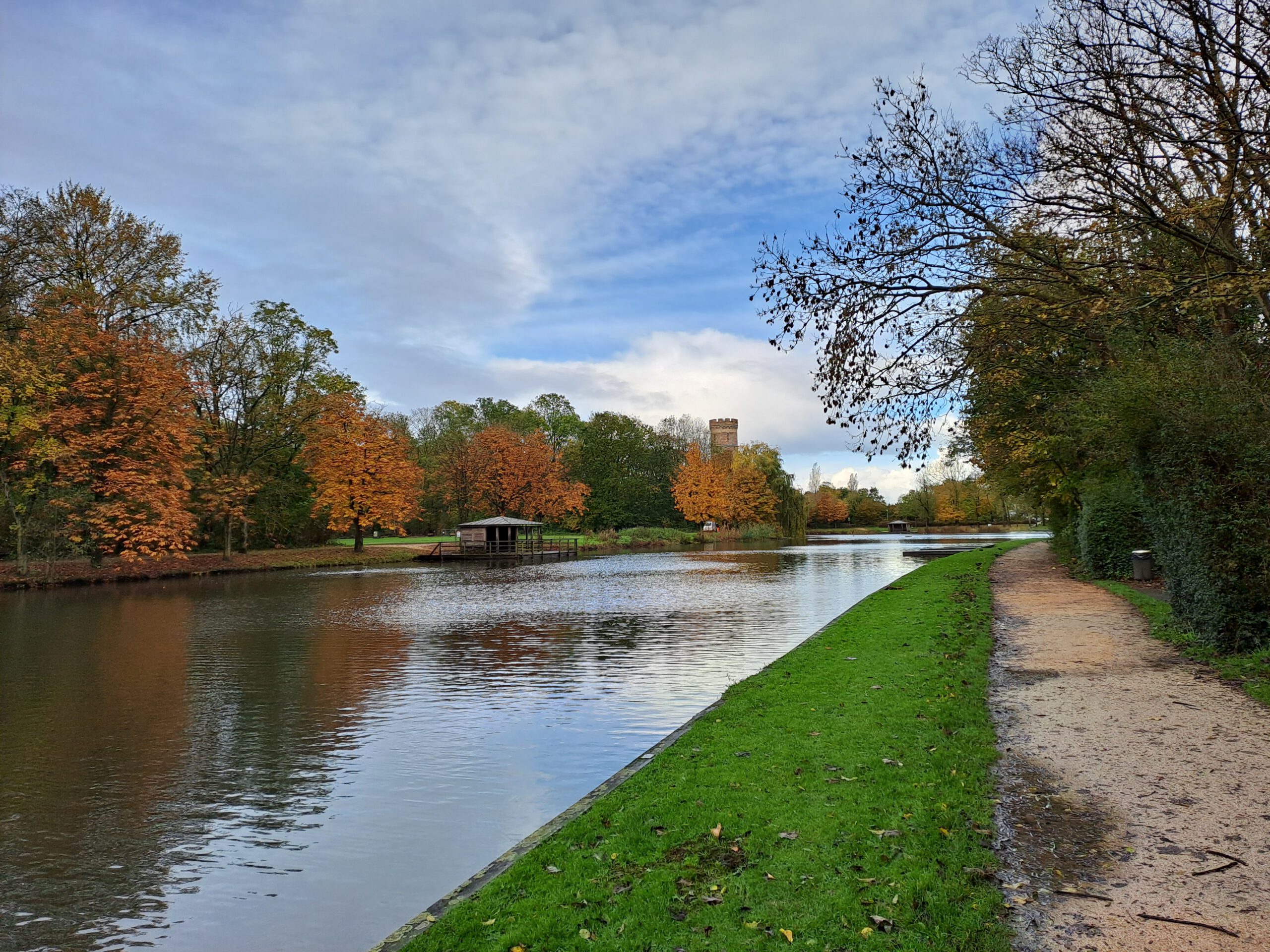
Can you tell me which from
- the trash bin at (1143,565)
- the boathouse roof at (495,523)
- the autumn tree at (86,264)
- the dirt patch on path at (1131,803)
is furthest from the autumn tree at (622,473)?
the dirt patch on path at (1131,803)

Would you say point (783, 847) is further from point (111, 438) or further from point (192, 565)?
point (192, 565)

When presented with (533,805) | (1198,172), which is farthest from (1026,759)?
(1198,172)

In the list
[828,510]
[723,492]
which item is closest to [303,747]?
[723,492]

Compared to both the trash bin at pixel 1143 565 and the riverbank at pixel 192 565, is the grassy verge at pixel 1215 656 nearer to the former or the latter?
the trash bin at pixel 1143 565

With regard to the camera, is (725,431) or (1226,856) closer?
(1226,856)

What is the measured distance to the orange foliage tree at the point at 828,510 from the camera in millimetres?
97688

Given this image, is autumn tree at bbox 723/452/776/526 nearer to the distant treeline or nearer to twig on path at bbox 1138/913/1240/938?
the distant treeline

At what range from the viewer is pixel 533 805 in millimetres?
6320

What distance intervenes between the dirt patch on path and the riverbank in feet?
98.9

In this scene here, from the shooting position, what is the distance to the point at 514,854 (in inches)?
198

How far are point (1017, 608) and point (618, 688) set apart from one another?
9521mm

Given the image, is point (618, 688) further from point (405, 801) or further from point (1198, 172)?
point (1198, 172)

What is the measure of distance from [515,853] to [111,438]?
30091 millimetres

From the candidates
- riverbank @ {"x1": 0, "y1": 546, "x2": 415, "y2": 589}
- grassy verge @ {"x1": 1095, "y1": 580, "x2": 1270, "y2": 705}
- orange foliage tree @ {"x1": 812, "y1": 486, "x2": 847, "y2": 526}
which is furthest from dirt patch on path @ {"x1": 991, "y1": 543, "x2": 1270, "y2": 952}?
orange foliage tree @ {"x1": 812, "y1": 486, "x2": 847, "y2": 526}
